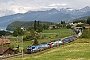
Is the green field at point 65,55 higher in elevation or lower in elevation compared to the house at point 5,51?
higher

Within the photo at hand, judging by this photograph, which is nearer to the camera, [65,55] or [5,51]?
[65,55]

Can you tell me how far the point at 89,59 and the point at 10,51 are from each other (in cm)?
4871

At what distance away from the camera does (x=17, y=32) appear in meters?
158

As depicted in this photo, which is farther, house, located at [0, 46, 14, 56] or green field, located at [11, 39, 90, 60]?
house, located at [0, 46, 14, 56]

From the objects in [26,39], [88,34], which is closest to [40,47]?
[88,34]

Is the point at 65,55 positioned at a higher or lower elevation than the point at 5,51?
higher

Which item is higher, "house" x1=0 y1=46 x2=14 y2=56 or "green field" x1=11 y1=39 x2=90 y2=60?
"green field" x1=11 y1=39 x2=90 y2=60

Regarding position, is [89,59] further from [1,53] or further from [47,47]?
[1,53]

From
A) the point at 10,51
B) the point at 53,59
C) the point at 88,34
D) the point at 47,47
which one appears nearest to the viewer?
the point at 53,59

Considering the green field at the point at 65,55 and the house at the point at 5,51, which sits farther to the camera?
the house at the point at 5,51

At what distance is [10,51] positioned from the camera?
7575 cm

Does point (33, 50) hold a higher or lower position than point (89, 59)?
lower

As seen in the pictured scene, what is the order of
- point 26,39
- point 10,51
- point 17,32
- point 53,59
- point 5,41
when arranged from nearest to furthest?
point 53,59
point 10,51
point 5,41
point 26,39
point 17,32

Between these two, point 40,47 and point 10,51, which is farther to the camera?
point 10,51
